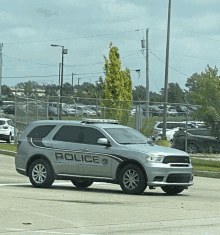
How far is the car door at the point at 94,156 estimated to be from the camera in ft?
46.6

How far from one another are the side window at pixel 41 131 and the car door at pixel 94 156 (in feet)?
3.43

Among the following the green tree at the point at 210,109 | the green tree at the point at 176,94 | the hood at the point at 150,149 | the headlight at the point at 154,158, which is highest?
the green tree at the point at 176,94

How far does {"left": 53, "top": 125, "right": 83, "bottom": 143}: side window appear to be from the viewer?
14.9 metres

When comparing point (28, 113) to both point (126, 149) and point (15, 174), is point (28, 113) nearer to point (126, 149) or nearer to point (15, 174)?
point (15, 174)

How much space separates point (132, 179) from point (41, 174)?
252cm

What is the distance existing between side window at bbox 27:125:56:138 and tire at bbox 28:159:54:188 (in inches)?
29.0

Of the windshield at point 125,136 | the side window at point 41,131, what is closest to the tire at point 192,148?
the windshield at point 125,136

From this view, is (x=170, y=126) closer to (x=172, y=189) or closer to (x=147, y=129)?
(x=147, y=129)

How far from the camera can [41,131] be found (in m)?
15.5

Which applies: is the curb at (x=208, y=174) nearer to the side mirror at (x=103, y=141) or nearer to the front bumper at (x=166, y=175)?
the front bumper at (x=166, y=175)

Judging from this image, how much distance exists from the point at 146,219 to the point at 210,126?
52.4ft

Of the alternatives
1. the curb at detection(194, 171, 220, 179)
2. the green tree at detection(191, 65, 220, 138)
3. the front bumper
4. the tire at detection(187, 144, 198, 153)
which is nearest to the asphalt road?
the front bumper

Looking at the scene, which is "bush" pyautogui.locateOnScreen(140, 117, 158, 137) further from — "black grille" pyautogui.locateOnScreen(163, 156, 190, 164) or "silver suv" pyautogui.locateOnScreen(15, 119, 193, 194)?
"black grille" pyautogui.locateOnScreen(163, 156, 190, 164)

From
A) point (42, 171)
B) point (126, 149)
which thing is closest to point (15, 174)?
point (42, 171)
